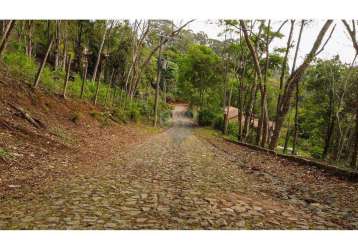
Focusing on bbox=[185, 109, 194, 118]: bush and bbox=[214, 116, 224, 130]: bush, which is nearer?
bbox=[214, 116, 224, 130]: bush

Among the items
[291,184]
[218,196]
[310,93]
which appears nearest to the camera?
[218,196]

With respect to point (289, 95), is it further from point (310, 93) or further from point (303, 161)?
point (310, 93)

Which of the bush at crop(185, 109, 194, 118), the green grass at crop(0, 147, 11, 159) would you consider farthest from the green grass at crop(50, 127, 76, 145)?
the bush at crop(185, 109, 194, 118)

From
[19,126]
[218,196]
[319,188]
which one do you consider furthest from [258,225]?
[19,126]

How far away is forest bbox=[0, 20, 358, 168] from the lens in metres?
14.5

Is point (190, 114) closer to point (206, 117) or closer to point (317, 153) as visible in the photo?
point (206, 117)

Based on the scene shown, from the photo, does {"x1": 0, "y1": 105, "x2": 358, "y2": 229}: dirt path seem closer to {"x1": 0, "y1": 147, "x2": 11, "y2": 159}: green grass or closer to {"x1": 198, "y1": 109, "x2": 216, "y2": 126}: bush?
{"x1": 0, "y1": 147, "x2": 11, "y2": 159}: green grass

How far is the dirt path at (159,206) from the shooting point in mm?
3693

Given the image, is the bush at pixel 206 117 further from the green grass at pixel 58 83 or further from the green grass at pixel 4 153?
the green grass at pixel 4 153

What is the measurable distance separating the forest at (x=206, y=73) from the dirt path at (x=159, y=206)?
16.0ft

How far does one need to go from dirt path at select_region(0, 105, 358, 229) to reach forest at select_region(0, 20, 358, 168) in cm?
487

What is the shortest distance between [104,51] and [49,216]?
76.4 feet

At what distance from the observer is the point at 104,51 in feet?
84.1

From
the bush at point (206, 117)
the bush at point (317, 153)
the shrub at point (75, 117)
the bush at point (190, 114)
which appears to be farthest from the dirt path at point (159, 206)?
the bush at point (190, 114)
